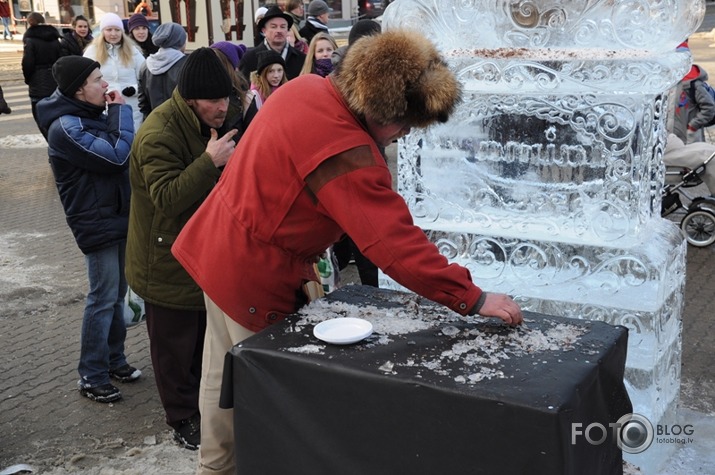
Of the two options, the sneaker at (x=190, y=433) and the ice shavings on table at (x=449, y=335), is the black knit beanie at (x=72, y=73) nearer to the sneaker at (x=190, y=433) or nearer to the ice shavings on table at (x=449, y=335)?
the sneaker at (x=190, y=433)

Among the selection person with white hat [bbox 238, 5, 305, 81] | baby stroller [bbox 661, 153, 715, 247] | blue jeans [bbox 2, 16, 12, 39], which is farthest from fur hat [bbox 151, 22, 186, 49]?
blue jeans [bbox 2, 16, 12, 39]

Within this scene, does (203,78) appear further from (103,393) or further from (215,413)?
(103,393)

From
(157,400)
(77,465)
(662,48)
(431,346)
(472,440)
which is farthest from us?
(157,400)

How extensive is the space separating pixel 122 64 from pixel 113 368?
409 cm

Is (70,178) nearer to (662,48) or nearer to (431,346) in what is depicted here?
(431,346)

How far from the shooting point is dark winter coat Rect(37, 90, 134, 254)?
3.92 metres

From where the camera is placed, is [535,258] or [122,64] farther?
[122,64]

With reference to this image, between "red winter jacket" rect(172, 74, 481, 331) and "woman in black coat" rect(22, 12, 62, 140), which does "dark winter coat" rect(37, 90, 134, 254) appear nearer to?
"red winter jacket" rect(172, 74, 481, 331)

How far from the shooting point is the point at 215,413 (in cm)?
289

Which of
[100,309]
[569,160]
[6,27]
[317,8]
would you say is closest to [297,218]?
[569,160]

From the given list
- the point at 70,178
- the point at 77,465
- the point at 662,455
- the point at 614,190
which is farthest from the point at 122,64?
the point at 662,455

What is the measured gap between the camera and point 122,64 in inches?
304

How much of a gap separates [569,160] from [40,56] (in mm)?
7608

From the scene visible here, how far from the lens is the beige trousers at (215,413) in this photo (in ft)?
9.44
